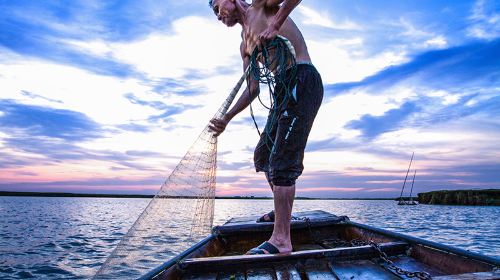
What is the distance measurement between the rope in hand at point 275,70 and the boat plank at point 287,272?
5.71 ft

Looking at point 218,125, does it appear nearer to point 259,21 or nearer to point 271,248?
A: point 259,21

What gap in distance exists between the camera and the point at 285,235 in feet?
11.5

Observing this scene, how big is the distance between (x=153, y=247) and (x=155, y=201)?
38.4ft

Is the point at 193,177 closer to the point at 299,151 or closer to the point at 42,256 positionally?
the point at 299,151

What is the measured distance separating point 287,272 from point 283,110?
189cm

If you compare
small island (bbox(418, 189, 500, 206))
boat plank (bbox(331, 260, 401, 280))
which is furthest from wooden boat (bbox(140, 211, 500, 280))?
small island (bbox(418, 189, 500, 206))

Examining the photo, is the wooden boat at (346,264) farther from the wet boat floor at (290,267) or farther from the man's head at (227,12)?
the man's head at (227,12)

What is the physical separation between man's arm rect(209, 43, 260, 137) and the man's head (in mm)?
827

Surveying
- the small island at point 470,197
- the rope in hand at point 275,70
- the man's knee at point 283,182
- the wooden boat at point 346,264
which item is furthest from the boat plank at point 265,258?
the small island at point 470,197

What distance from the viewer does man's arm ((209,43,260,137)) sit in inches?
181

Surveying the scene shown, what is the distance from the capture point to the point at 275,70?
4.10 m

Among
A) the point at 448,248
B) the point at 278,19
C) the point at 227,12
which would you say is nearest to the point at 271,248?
the point at 448,248

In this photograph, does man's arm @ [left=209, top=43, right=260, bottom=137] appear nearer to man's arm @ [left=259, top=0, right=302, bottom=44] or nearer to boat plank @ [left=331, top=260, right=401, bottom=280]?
man's arm @ [left=259, top=0, right=302, bottom=44]

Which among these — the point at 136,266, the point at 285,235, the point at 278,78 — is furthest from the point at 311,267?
the point at 136,266
